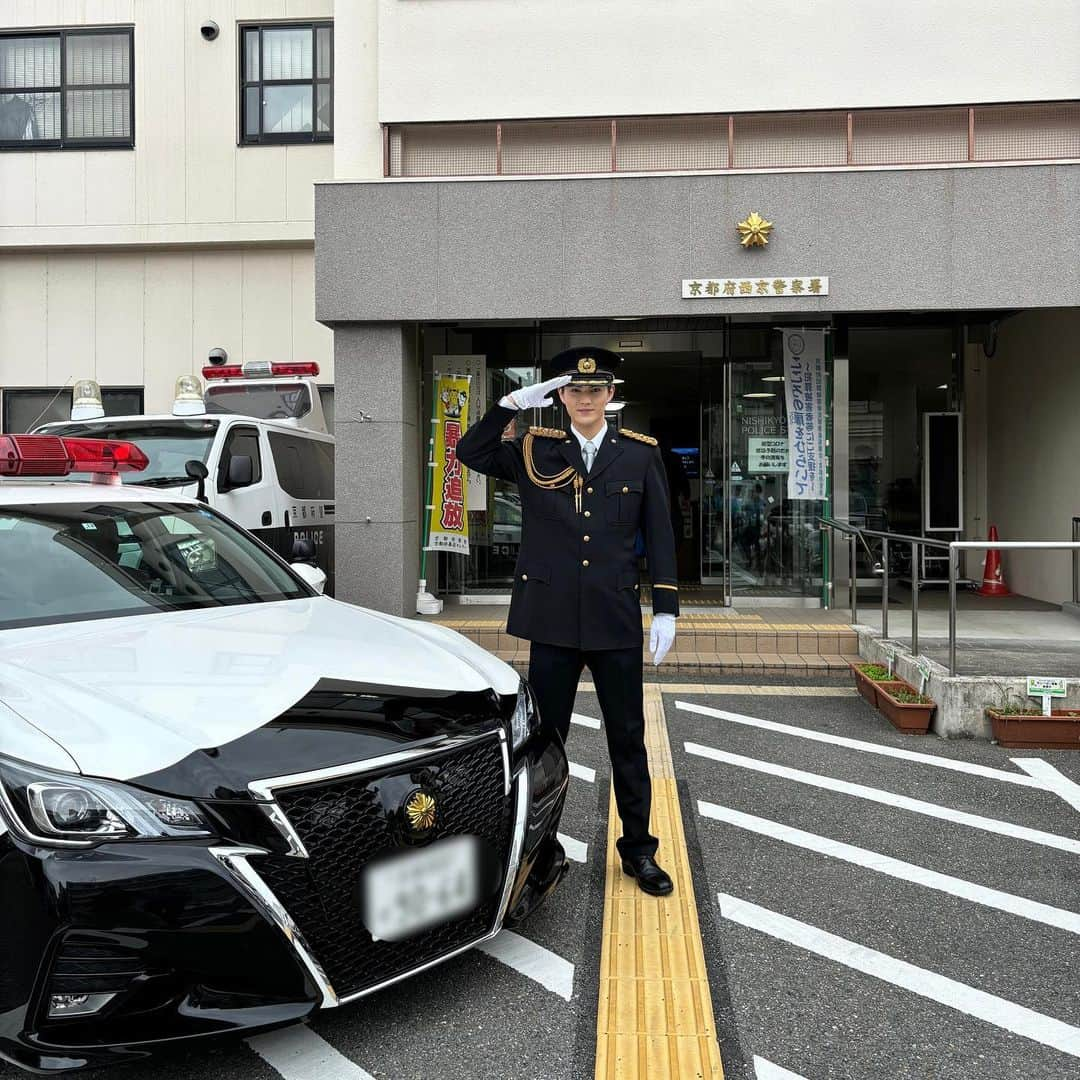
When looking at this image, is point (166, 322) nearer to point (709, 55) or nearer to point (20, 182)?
point (20, 182)

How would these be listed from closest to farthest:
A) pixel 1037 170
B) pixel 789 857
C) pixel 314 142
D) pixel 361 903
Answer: pixel 361 903, pixel 789 857, pixel 1037 170, pixel 314 142

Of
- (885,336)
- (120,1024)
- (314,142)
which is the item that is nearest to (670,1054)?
(120,1024)

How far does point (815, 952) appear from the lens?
9.36 ft

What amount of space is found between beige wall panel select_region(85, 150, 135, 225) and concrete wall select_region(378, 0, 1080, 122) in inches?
204

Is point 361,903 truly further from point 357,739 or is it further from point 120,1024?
point 120,1024

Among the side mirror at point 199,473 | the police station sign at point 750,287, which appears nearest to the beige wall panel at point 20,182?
the side mirror at point 199,473

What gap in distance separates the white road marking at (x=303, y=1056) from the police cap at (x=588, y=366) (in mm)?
2096

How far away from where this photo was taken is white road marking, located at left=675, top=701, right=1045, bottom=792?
4691mm

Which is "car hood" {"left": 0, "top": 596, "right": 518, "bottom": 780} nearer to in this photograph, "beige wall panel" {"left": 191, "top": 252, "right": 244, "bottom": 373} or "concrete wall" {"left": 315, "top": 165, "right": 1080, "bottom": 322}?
"concrete wall" {"left": 315, "top": 165, "right": 1080, "bottom": 322}

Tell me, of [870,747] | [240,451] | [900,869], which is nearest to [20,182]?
[240,451]

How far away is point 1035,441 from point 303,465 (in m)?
7.69

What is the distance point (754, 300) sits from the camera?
27.4 ft

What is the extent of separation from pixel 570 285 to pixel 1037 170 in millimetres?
4072

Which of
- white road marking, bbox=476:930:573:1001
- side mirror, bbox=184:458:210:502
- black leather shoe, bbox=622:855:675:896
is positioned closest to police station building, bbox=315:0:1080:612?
side mirror, bbox=184:458:210:502
